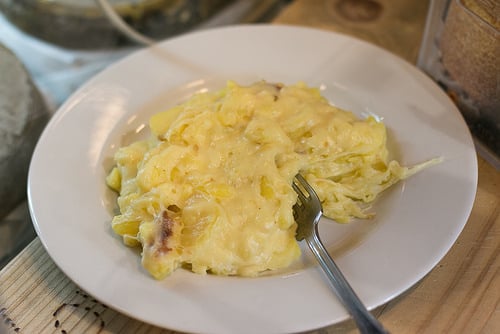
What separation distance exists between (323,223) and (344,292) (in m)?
0.26

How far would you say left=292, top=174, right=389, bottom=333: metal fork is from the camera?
923 mm

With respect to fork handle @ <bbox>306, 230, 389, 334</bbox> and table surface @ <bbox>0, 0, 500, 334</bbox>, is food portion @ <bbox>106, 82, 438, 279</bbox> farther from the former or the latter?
table surface @ <bbox>0, 0, 500, 334</bbox>

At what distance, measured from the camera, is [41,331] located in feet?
Result: 3.52

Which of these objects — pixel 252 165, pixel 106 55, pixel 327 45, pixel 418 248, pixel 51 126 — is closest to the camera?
pixel 418 248

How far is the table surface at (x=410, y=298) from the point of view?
1.08 m

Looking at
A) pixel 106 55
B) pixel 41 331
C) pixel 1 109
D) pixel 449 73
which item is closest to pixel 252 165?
pixel 41 331

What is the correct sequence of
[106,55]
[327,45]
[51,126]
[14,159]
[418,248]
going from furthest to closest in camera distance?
[106,55]
[327,45]
[14,159]
[51,126]
[418,248]

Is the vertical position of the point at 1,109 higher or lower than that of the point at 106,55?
higher

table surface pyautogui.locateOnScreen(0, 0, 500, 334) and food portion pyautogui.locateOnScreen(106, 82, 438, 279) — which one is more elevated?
food portion pyautogui.locateOnScreen(106, 82, 438, 279)

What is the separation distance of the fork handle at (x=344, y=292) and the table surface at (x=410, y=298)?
0.13 meters

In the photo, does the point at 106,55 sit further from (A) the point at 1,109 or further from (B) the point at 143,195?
(B) the point at 143,195

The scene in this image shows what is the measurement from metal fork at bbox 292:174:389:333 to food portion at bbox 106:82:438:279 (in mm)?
34

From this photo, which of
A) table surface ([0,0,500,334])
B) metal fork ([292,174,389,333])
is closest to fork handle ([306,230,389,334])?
metal fork ([292,174,389,333])

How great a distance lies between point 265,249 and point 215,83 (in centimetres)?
67
